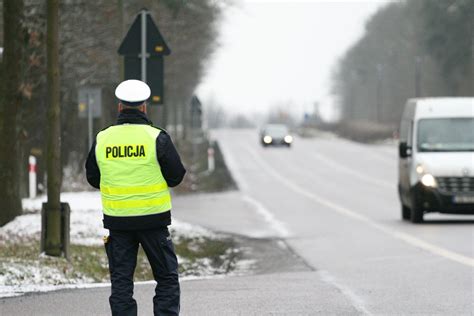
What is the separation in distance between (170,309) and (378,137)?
94.9m

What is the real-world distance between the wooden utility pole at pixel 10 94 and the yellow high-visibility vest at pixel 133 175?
9.94 metres

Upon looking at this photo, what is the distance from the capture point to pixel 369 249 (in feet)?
62.9

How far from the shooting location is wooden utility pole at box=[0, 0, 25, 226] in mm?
18562

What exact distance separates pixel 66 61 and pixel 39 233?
12168 mm

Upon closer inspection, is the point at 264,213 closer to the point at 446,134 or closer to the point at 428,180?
the point at 446,134

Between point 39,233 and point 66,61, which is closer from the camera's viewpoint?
point 39,233

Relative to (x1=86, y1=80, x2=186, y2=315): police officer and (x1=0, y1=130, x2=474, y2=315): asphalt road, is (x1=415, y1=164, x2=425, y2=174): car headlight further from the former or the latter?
(x1=86, y1=80, x2=186, y2=315): police officer

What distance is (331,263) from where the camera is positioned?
55.2 ft

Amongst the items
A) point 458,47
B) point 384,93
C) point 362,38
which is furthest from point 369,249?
point 362,38

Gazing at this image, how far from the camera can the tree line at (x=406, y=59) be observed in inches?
3467

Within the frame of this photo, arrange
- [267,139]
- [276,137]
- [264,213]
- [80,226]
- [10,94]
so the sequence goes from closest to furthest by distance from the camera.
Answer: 1. [10,94]
2. [80,226]
3. [264,213]
4. [267,139]
5. [276,137]

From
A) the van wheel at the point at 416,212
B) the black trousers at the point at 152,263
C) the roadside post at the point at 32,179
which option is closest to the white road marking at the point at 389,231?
the van wheel at the point at 416,212

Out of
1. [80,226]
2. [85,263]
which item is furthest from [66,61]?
[85,263]

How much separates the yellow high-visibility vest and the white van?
1658 cm
